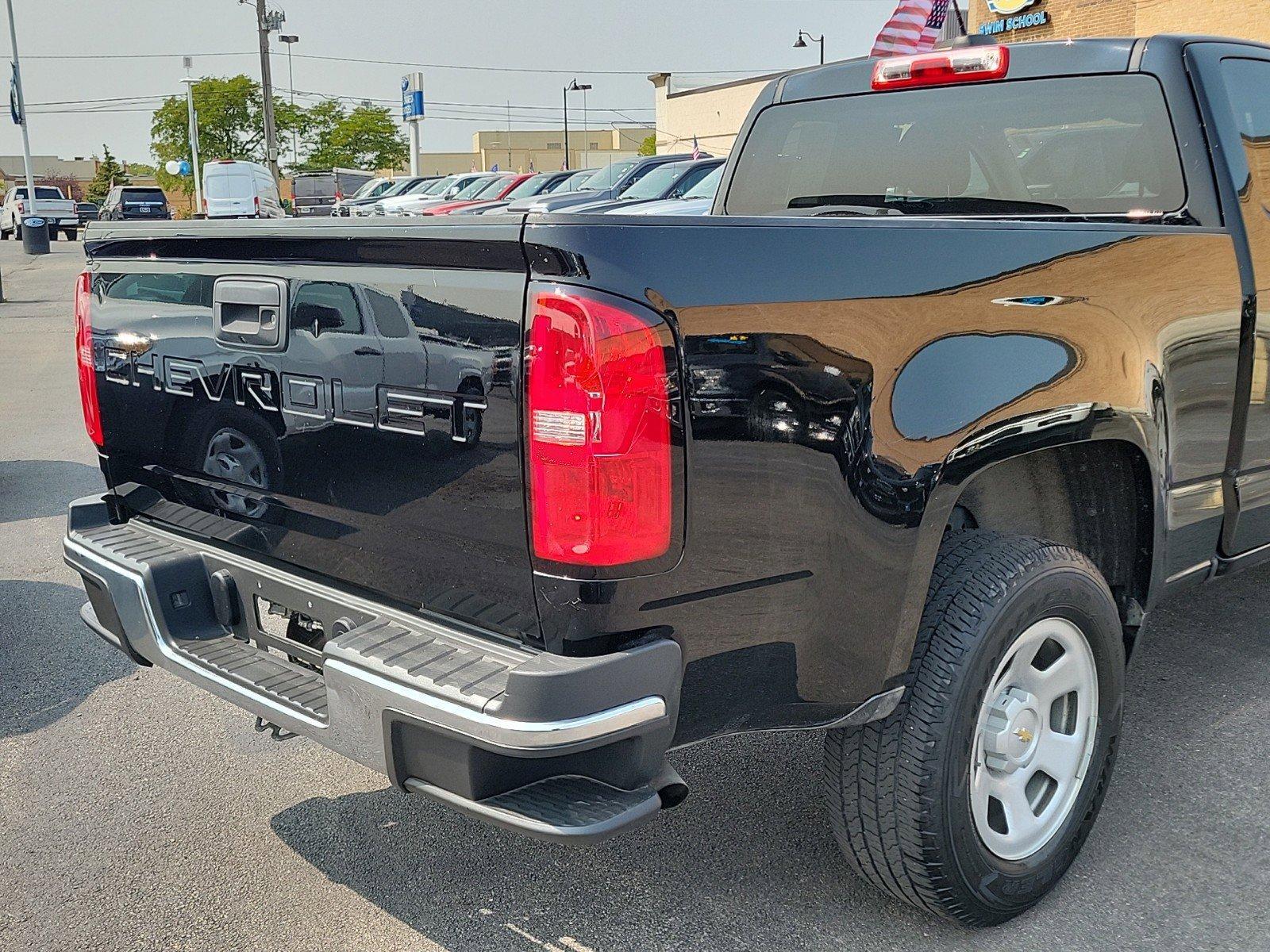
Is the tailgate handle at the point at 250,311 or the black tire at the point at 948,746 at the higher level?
the tailgate handle at the point at 250,311

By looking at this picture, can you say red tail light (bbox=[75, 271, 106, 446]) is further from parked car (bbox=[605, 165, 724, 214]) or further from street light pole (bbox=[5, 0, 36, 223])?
street light pole (bbox=[5, 0, 36, 223])

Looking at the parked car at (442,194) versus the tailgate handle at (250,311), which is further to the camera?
the parked car at (442,194)

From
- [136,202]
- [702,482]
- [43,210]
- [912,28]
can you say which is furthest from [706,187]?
[43,210]

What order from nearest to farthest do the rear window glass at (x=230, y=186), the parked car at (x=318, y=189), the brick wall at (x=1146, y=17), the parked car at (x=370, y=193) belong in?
the brick wall at (x=1146, y=17) → the rear window glass at (x=230, y=186) → the parked car at (x=370, y=193) → the parked car at (x=318, y=189)

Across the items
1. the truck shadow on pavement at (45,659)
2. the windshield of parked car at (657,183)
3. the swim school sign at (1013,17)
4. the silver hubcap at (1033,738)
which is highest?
the swim school sign at (1013,17)

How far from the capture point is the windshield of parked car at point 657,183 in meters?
18.0

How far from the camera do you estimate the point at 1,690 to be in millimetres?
4152

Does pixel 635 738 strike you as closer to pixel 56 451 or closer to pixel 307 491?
pixel 307 491

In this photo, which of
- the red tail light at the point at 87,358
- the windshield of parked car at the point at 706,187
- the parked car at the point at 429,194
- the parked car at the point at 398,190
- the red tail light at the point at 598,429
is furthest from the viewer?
the parked car at the point at 398,190

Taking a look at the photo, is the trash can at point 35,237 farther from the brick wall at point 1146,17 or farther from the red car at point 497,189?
the brick wall at point 1146,17

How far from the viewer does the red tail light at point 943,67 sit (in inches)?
145

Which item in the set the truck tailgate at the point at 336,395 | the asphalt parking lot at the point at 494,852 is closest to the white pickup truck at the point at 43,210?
the asphalt parking lot at the point at 494,852

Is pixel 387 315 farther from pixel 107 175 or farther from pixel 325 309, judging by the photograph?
pixel 107 175

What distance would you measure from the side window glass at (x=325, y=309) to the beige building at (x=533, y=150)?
103764 millimetres
